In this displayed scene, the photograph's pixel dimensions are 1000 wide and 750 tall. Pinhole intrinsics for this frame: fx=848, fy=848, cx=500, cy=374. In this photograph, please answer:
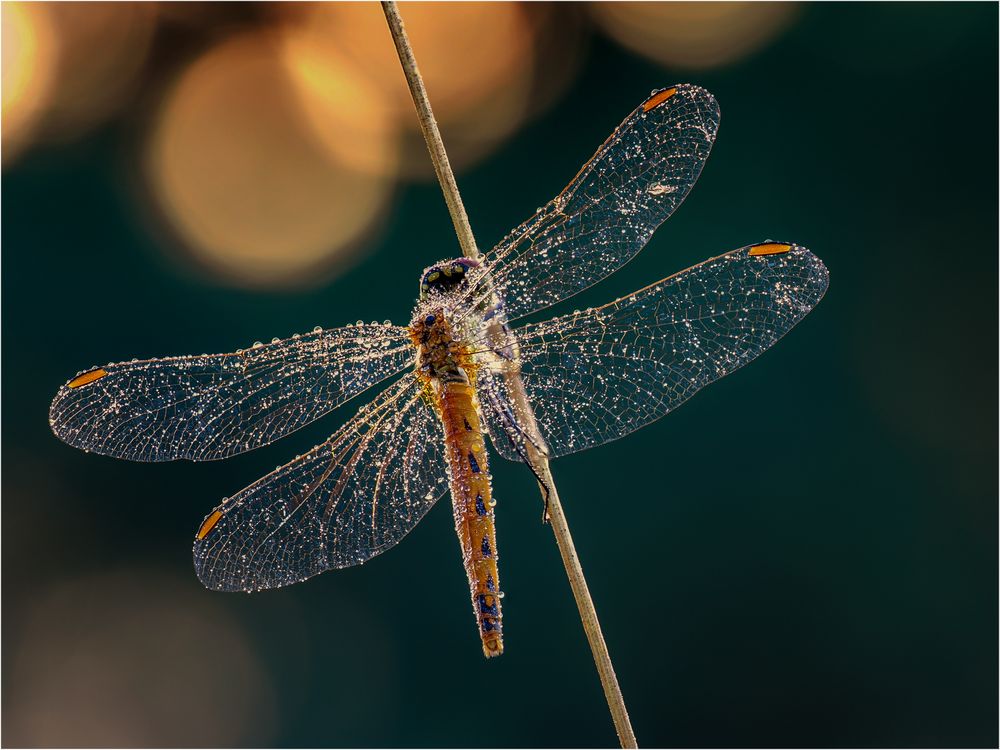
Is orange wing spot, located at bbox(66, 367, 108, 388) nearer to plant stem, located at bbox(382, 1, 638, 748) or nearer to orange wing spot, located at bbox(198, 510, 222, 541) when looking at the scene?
orange wing spot, located at bbox(198, 510, 222, 541)

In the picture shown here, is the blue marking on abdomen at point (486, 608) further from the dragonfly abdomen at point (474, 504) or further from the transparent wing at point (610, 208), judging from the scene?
the transparent wing at point (610, 208)

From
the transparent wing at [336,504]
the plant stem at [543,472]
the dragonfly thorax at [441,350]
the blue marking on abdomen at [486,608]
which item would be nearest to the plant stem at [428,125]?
the plant stem at [543,472]

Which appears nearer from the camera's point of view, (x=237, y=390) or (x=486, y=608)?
(x=486, y=608)

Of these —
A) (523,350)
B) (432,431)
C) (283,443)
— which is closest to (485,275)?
(523,350)

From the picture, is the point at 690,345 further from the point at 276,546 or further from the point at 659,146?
the point at 276,546

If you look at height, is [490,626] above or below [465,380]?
below

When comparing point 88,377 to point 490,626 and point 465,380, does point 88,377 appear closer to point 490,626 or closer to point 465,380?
point 465,380

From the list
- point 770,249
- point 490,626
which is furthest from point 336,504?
point 770,249
